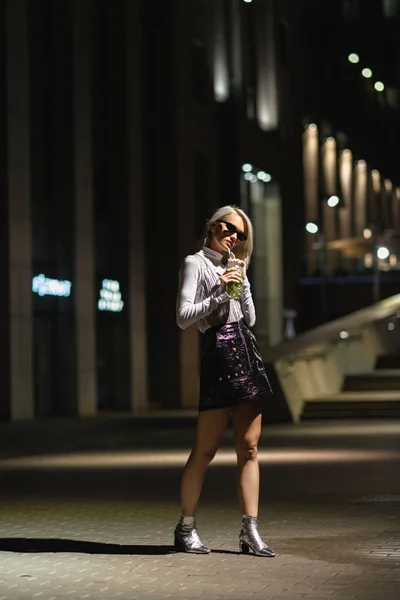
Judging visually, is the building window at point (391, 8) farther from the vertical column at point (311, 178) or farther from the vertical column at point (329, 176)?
the vertical column at point (311, 178)

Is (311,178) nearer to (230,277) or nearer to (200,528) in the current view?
(200,528)

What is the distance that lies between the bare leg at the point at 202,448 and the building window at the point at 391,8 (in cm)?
8778

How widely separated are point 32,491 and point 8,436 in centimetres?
1040

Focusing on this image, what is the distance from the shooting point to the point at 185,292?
870cm

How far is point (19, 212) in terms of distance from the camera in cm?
2922

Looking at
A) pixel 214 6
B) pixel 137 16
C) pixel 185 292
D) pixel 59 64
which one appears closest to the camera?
pixel 185 292

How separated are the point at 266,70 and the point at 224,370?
1667 inches

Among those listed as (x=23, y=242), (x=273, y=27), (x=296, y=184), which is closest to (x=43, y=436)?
(x=23, y=242)

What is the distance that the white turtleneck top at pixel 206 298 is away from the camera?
864cm

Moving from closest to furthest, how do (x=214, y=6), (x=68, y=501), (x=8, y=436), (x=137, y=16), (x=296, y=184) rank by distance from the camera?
(x=68, y=501), (x=8, y=436), (x=137, y=16), (x=214, y=6), (x=296, y=184)

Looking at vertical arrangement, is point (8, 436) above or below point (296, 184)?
below

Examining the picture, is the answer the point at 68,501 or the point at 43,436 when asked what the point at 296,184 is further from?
the point at 68,501

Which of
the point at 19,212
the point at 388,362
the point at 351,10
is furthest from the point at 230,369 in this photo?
the point at 351,10

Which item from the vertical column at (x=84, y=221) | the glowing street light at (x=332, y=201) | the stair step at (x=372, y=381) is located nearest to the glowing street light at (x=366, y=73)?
the glowing street light at (x=332, y=201)
